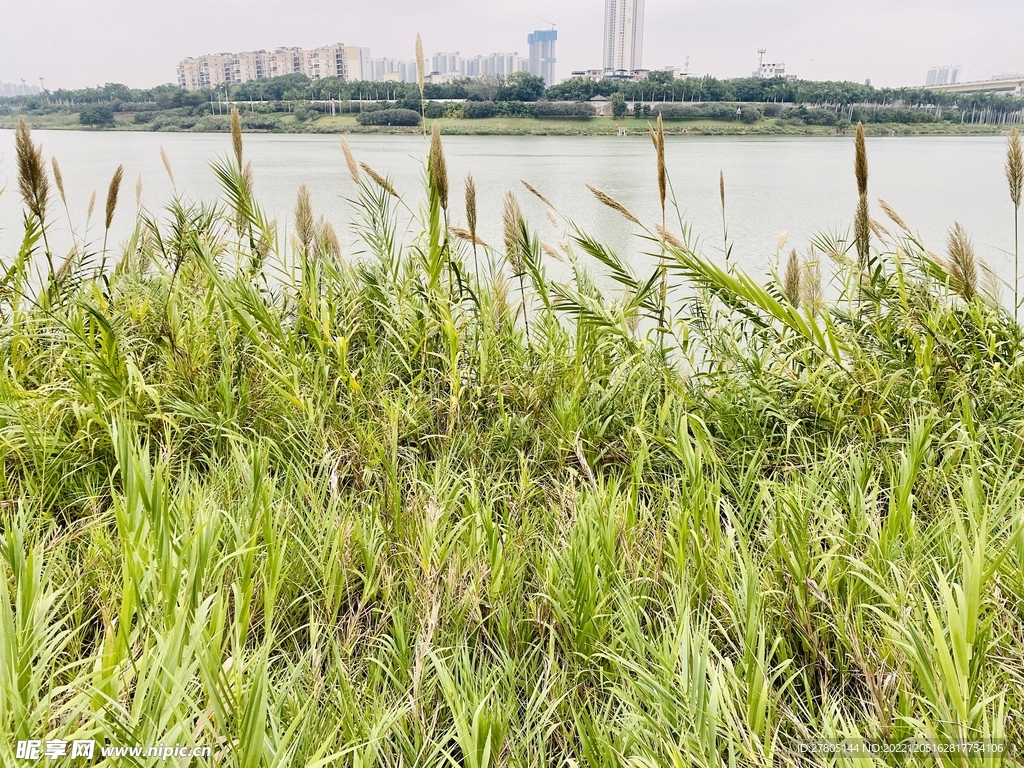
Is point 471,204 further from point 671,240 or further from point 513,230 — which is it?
point 671,240

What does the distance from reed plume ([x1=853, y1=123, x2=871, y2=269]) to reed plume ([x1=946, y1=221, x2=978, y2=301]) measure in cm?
36

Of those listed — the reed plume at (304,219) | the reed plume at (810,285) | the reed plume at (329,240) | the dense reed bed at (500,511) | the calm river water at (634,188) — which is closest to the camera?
the dense reed bed at (500,511)

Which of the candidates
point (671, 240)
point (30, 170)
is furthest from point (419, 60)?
point (30, 170)

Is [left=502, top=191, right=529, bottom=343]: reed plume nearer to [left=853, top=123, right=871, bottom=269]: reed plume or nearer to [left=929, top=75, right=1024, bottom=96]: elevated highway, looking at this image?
[left=853, top=123, right=871, bottom=269]: reed plume

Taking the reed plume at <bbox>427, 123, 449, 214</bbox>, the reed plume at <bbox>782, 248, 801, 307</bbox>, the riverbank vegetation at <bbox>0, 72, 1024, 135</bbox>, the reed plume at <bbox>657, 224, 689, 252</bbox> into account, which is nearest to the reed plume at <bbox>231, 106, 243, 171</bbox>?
the reed plume at <bbox>427, 123, 449, 214</bbox>

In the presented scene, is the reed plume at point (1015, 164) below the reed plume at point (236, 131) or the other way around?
below

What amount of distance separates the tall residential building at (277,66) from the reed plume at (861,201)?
38.7 feet

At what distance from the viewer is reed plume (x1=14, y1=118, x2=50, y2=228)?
299 cm

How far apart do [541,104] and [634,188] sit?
743 cm

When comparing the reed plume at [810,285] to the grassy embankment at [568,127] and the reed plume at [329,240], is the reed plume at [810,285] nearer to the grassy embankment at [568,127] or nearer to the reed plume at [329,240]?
the reed plume at [329,240]

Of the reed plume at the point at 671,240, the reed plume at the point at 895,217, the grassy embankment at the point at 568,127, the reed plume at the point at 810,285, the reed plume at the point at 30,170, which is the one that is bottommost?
the reed plume at the point at 810,285

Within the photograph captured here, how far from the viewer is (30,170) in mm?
3066

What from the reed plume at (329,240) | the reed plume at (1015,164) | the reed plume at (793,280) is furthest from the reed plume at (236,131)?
the reed plume at (1015,164)

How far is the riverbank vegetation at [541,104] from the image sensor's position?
39.6ft
